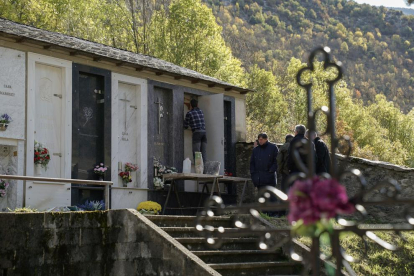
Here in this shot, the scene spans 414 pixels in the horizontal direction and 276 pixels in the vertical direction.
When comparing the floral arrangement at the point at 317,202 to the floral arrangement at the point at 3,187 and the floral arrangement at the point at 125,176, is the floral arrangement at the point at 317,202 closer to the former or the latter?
the floral arrangement at the point at 3,187

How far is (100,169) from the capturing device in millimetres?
14859

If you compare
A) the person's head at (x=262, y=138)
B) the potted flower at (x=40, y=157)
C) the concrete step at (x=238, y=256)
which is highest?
the person's head at (x=262, y=138)

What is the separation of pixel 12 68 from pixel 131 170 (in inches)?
133

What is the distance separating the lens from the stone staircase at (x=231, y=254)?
36.5 ft

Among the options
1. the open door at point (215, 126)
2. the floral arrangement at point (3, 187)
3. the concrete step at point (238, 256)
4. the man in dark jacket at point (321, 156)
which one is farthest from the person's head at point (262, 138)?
the floral arrangement at point (3, 187)

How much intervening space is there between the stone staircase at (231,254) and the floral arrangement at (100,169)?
311 centimetres

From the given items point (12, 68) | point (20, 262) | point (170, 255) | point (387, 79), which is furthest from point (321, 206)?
point (387, 79)

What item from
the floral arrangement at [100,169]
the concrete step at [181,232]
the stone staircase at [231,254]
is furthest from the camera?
the floral arrangement at [100,169]

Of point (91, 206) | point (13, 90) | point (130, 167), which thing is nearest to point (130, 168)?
point (130, 167)

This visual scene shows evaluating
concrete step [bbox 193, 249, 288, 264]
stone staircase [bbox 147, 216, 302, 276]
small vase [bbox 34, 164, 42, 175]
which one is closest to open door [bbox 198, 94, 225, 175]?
small vase [bbox 34, 164, 42, 175]

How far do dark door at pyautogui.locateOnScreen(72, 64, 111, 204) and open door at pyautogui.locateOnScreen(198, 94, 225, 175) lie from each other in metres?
3.20

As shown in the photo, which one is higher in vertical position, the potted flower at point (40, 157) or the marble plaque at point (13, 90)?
the marble plaque at point (13, 90)

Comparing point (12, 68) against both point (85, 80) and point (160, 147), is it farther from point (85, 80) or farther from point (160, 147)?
point (160, 147)

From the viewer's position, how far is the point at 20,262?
35.2 feet
